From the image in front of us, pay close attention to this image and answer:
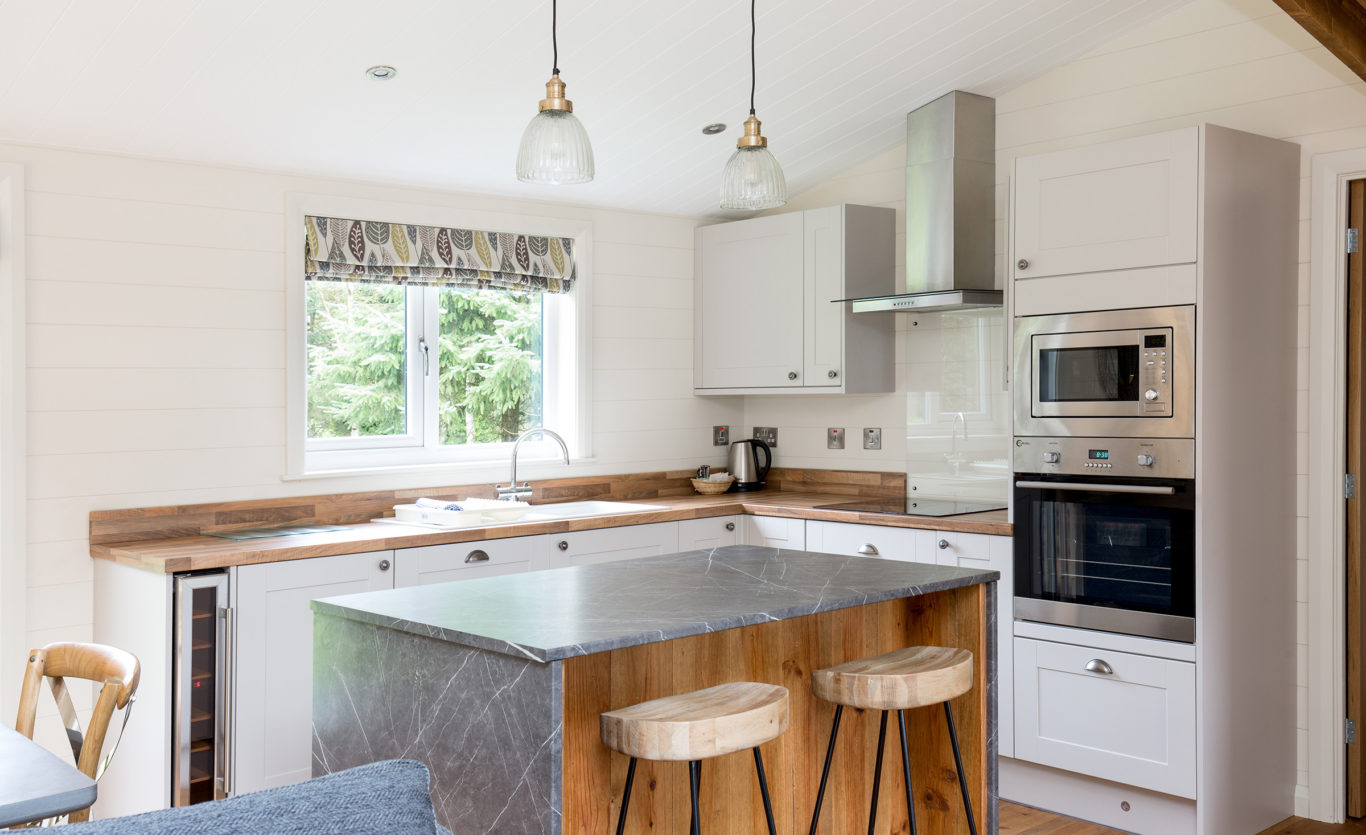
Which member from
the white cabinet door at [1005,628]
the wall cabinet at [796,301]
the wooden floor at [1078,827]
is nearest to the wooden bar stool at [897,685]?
the wooden floor at [1078,827]

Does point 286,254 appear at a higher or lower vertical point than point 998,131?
lower

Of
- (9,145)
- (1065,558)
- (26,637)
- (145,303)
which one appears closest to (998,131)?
(1065,558)

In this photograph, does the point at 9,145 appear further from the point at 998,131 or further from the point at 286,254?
the point at 998,131

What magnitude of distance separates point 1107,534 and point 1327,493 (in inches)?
28.5

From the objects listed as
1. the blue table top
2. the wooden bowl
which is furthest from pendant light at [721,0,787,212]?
the wooden bowl

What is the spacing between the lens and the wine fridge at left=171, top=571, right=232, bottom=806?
3.17 metres

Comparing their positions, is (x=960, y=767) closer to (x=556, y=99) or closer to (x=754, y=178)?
(x=754, y=178)

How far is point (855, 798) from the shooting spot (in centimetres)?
272

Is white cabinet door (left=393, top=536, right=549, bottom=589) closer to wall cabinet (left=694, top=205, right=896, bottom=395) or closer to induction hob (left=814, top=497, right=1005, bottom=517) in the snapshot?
induction hob (left=814, top=497, right=1005, bottom=517)

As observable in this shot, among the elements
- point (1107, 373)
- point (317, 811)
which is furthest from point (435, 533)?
point (317, 811)

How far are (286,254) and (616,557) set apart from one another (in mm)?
1585

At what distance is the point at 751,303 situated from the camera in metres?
4.94

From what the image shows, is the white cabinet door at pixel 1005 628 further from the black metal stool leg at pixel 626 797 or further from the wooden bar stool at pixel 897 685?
the black metal stool leg at pixel 626 797

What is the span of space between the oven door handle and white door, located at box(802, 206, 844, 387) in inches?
44.6
